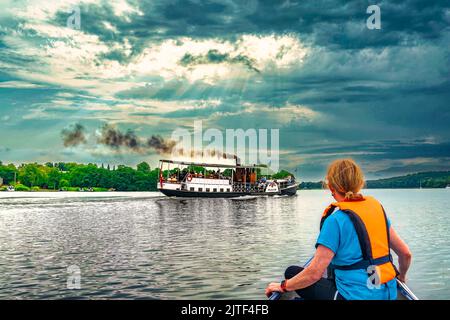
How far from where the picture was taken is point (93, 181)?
583ft

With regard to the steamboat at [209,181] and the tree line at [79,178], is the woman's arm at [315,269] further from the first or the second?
the tree line at [79,178]

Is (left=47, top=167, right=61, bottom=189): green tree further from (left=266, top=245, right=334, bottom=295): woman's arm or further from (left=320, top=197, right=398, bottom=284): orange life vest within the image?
(left=320, top=197, right=398, bottom=284): orange life vest

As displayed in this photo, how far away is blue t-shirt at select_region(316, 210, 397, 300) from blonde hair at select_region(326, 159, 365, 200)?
278 mm

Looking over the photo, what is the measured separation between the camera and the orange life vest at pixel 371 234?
541 cm

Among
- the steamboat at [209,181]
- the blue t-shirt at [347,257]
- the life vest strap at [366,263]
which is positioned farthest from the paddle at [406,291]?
the steamboat at [209,181]

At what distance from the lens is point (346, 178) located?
5469mm

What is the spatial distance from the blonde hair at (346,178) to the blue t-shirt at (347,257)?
278 mm

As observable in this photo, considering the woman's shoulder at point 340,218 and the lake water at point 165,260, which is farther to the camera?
the lake water at point 165,260

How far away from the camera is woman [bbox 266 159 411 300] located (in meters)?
5.38

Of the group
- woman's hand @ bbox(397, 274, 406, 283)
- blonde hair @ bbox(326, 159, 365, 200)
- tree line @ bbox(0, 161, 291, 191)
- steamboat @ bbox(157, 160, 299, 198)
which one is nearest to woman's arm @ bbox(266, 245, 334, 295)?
blonde hair @ bbox(326, 159, 365, 200)

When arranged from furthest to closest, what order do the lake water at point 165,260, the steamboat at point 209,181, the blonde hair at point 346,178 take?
1. the steamboat at point 209,181
2. the lake water at point 165,260
3. the blonde hair at point 346,178

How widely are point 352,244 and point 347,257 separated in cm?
19

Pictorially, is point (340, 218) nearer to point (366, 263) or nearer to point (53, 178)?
point (366, 263)

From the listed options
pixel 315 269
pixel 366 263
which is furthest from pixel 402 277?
pixel 315 269
